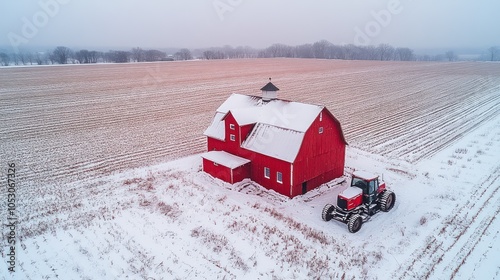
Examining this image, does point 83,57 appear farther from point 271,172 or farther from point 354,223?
point 354,223

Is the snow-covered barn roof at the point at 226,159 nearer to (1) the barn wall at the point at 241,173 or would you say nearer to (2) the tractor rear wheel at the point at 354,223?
(1) the barn wall at the point at 241,173

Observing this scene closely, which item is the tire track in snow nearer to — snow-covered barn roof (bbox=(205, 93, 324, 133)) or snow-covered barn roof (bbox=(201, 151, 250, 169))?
snow-covered barn roof (bbox=(205, 93, 324, 133))

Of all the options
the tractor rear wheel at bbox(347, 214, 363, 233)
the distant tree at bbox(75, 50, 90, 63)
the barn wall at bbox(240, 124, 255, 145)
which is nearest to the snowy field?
the tractor rear wheel at bbox(347, 214, 363, 233)

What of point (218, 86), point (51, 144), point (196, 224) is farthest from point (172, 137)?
point (218, 86)

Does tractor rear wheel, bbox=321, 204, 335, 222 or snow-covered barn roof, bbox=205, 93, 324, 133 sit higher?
snow-covered barn roof, bbox=205, 93, 324, 133

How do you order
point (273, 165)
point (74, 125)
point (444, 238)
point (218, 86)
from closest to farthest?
point (444, 238) < point (273, 165) < point (74, 125) < point (218, 86)

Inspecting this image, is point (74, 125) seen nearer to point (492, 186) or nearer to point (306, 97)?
point (306, 97)

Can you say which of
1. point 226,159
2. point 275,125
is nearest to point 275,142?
point 275,125

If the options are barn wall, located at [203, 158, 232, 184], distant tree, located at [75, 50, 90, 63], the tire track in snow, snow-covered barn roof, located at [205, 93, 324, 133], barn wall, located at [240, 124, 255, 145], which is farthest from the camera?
distant tree, located at [75, 50, 90, 63]
